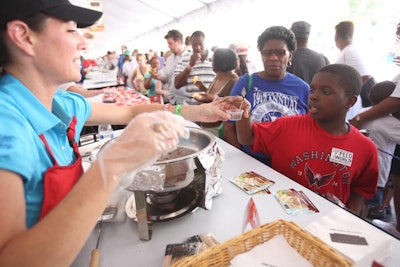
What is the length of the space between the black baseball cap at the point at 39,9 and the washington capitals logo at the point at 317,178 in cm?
128

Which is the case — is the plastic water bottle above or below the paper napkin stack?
above

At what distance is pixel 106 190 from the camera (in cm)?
55

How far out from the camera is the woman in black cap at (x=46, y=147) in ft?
1.63

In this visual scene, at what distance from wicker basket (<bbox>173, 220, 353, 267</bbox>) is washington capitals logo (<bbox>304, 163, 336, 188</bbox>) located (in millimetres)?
679

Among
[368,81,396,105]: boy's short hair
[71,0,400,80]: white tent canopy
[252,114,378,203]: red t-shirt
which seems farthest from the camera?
[71,0,400,80]: white tent canopy

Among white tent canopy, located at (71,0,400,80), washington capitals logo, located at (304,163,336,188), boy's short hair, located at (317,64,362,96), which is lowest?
washington capitals logo, located at (304,163,336,188)

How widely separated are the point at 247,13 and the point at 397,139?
3.83 metres

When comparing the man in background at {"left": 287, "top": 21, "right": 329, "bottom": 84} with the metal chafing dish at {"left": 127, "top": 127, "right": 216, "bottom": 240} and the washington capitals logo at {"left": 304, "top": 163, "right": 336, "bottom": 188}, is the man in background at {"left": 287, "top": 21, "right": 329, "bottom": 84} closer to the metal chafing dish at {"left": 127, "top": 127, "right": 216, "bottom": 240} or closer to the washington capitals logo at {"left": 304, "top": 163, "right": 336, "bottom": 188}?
the washington capitals logo at {"left": 304, "top": 163, "right": 336, "bottom": 188}

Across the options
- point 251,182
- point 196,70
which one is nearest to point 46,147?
point 251,182

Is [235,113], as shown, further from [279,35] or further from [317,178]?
[279,35]

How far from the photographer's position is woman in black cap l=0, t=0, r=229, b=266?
0.50 metres

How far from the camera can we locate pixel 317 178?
4.22 ft

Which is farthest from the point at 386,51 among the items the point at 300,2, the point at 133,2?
the point at 133,2

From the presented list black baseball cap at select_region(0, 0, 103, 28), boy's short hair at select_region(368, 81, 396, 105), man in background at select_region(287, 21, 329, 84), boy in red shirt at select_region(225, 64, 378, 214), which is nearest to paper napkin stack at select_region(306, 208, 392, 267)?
boy in red shirt at select_region(225, 64, 378, 214)
